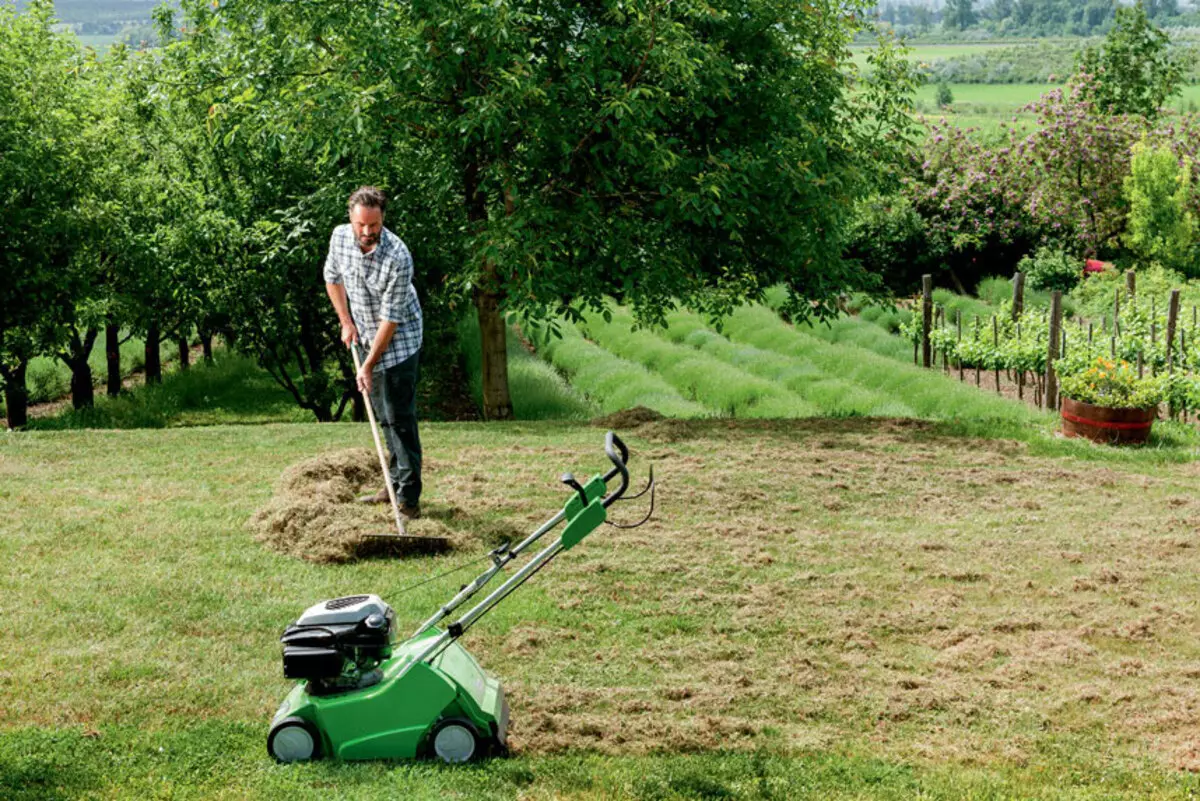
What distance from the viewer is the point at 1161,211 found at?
26.7 m

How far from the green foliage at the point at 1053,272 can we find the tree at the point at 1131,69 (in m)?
8.94

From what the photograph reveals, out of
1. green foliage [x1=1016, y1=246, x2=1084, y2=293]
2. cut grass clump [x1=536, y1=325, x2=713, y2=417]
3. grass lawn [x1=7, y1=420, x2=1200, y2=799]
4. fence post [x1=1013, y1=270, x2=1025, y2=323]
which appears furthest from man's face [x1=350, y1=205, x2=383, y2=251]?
green foliage [x1=1016, y1=246, x2=1084, y2=293]

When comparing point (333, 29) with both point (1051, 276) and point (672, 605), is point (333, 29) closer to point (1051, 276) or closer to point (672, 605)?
point (672, 605)

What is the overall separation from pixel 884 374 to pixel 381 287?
486 inches

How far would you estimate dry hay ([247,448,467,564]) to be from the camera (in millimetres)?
7242

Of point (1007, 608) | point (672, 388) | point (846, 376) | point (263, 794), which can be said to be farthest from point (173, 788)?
point (846, 376)

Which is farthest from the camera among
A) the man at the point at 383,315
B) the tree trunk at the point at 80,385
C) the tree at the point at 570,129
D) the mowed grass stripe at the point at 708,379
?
the tree trunk at the point at 80,385

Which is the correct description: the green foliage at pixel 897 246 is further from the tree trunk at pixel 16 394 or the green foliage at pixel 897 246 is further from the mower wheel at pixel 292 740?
the mower wheel at pixel 292 740

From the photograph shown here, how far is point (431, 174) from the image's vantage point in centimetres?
1238

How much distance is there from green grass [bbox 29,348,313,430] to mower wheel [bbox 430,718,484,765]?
1287cm

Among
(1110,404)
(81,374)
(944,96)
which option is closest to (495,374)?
(1110,404)

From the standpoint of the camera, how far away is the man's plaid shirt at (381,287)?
283 inches

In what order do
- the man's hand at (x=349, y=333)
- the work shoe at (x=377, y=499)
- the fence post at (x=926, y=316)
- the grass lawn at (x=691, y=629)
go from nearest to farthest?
the grass lawn at (x=691, y=629)
the man's hand at (x=349, y=333)
the work shoe at (x=377, y=499)
the fence post at (x=926, y=316)

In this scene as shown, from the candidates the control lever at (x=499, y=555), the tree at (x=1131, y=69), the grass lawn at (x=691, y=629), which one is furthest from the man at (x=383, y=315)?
the tree at (x=1131, y=69)
